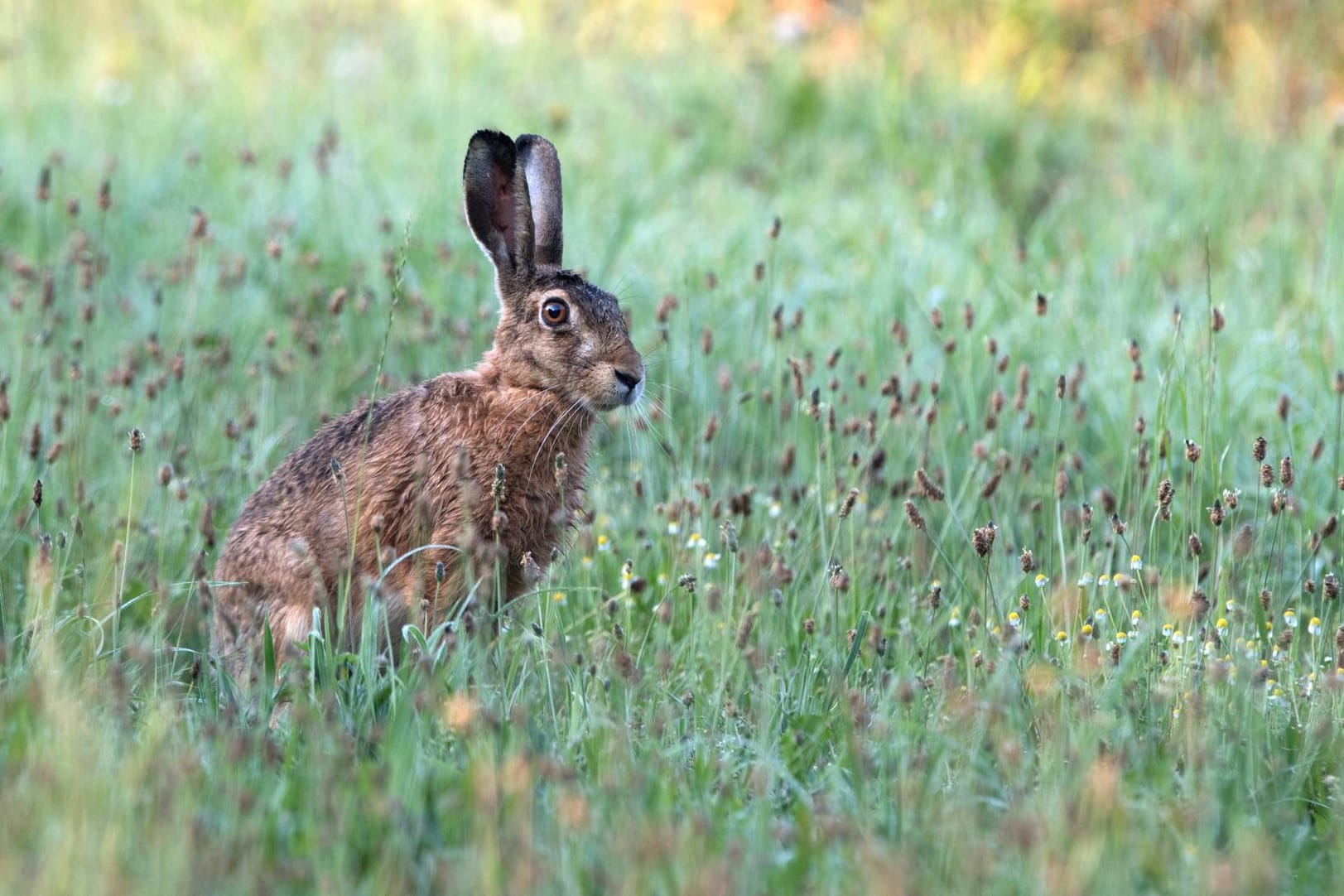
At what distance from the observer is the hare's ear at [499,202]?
442cm

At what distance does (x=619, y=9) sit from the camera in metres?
10.5

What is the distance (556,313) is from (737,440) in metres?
1.28

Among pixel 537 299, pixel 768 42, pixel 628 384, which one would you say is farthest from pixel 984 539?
pixel 768 42

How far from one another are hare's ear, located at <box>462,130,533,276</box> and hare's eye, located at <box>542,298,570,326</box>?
201 millimetres

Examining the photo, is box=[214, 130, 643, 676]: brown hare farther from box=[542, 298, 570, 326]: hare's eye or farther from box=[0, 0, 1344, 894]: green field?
box=[0, 0, 1344, 894]: green field

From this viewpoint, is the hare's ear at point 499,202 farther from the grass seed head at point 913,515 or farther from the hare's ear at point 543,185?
the grass seed head at point 913,515

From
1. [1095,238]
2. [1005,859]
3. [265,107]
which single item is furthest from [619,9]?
[1005,859]

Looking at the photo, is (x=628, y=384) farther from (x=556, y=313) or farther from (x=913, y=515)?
(x=913, y=515)

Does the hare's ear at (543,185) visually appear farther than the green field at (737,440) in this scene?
Yes

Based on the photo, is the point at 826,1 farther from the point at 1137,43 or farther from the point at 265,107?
the point at 265,107

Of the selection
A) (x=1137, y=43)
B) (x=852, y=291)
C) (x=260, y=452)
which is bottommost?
(x=260, y=452)

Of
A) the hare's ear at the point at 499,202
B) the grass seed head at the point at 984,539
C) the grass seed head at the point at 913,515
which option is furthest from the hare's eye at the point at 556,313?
the grass seed head at the point at 984,539

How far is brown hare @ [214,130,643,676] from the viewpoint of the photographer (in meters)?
4.14

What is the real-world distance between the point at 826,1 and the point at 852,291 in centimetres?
443
